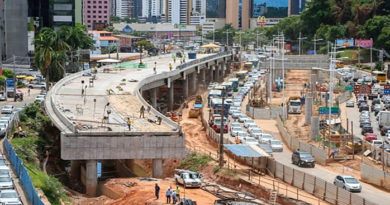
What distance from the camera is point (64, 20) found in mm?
164375

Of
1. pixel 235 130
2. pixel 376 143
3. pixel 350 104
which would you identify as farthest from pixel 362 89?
pixel 376 143

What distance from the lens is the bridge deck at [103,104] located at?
193 ft

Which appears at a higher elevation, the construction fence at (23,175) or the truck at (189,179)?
the construction fence at (23,175)

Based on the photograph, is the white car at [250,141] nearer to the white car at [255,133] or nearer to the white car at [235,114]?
the white car at [255,133]

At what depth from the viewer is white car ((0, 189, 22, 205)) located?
3884cm

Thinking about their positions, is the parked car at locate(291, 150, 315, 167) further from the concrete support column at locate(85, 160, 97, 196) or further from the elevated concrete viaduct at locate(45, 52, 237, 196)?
the concrete support column at locate(85, 160, 97, 196)

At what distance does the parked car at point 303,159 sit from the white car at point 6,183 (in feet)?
75.1

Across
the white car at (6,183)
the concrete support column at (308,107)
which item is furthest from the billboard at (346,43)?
the white car at (6,183)

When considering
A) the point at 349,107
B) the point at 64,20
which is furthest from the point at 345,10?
the point at 349,107

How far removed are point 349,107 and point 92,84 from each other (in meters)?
32.6

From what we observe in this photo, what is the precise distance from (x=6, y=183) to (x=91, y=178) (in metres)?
10.5

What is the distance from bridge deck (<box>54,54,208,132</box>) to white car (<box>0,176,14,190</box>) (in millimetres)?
11916

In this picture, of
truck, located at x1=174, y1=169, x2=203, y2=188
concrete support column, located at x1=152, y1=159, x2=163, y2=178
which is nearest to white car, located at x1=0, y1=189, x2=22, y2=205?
truck, located at x1=174, y1=169, x2=203, y2=188

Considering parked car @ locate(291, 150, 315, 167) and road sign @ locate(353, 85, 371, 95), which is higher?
road sign @ locate(353, 85, 371, 95)
